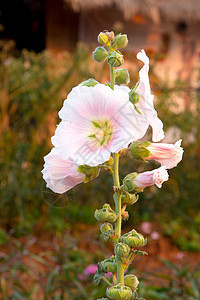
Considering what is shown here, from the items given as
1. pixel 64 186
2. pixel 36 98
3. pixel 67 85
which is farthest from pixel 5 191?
pixel 64 186

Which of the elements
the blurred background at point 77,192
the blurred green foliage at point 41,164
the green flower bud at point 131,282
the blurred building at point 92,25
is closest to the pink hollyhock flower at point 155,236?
the blurred background at point 77,192

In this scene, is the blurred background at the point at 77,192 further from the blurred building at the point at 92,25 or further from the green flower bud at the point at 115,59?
the blurred building at the point at 92,25

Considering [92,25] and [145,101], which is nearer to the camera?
[145,101]

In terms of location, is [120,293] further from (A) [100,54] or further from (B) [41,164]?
(B) [41,164]

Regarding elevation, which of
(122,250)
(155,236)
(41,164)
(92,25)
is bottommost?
(155,236)

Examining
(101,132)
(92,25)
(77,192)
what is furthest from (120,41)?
(92,25)

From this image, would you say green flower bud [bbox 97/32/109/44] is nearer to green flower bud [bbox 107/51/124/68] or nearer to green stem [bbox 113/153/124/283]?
green flower bud [bbox 107/51/124/68]

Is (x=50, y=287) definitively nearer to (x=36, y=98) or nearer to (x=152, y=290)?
(x=152, y=290)
